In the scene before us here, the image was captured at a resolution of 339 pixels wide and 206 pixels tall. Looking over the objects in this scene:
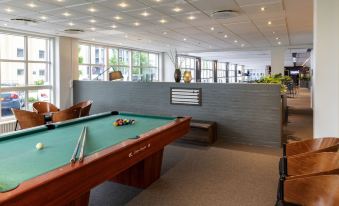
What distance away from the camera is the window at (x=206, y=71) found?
20.2 meters

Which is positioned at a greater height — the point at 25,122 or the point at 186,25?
the point at 186,25

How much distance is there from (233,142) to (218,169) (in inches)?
70.2

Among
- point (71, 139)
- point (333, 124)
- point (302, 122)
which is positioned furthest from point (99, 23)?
point (302, 122)

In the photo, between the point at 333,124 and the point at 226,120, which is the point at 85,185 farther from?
the point at 226,120

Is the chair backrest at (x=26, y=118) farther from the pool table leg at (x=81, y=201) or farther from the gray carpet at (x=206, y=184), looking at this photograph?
the pool table leg at (x=81, y=201)

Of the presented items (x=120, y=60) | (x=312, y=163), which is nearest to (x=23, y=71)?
(x=120, y=60)

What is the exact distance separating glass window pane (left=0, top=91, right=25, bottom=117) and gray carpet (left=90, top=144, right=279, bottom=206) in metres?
5.35

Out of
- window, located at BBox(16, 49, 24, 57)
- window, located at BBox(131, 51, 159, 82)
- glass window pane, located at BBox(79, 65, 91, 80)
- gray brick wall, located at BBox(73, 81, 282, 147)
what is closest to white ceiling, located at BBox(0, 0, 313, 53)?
window, located at BBox(16, 49, 24, 57)

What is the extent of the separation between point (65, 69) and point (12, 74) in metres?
1.60

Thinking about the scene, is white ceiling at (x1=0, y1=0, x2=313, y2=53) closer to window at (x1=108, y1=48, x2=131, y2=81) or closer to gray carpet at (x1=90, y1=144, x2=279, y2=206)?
window at (x1=108, y1=48, x2=131, y2=81)

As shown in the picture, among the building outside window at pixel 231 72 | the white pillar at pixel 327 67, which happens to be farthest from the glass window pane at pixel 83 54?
the building outside window at pixel 231 72

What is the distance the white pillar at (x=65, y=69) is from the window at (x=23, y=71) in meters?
0.30

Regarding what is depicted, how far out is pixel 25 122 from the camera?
5.18 meters

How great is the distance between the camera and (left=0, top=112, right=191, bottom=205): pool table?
67.2 inches
